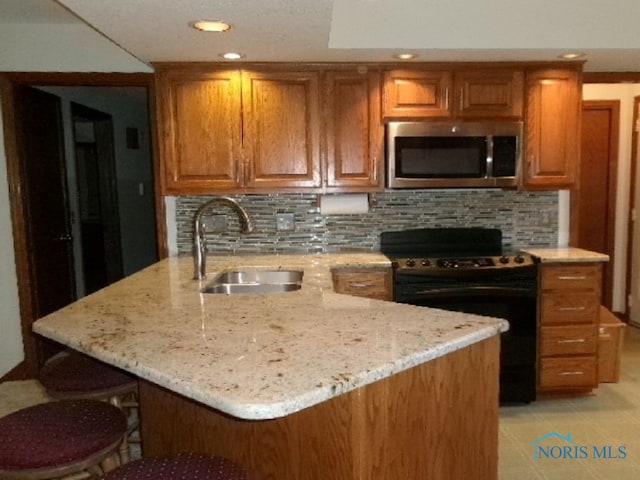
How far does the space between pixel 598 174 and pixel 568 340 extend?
7.21 feet

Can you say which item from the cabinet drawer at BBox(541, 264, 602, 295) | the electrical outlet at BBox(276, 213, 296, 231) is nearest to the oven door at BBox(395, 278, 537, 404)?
the cabinet drawer at BBox(541, 264, 602, 295)

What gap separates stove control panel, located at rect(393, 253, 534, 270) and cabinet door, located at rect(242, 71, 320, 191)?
2.51ft

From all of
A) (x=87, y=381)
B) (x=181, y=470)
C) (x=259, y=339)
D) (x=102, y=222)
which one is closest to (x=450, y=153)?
(x=259, y=339)

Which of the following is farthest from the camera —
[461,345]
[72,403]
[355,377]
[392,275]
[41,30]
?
[41,30]

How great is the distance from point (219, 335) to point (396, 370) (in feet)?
1.70

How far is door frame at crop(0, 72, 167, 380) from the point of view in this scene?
326 cm

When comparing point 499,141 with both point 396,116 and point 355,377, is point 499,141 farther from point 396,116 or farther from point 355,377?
point 355,377

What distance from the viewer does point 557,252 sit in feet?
10.7

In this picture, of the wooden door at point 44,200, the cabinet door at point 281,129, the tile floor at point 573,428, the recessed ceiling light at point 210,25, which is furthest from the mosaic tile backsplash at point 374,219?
the recessed ceiling light at point 210,25

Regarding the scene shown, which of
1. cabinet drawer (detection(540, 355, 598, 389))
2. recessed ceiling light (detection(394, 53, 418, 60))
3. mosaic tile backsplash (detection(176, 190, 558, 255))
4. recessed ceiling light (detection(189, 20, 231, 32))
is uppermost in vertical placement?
recessed ceiling light (detection(394, 53, 418, 60))

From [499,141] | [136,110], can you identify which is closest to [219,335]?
[499,141]

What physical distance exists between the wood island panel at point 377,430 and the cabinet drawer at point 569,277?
5.81ft

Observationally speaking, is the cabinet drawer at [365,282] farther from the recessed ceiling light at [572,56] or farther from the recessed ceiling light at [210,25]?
the recessed ceiling light at [572,56]

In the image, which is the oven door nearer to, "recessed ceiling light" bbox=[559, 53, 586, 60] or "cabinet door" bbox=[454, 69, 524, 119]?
"cabinet door" bbox=[454, 69, 524, 119]
